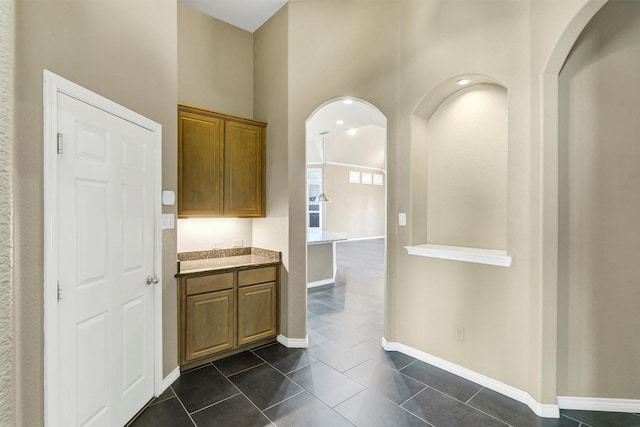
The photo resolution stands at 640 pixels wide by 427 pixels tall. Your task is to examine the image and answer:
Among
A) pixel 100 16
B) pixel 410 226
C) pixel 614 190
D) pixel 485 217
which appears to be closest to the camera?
pixel 100 16

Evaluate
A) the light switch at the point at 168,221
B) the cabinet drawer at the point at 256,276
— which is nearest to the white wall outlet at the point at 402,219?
the cabinet drawer at the point at 256,276

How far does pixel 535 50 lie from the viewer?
232 centimetres

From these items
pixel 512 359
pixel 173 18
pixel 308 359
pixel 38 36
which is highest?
pixel 173 18

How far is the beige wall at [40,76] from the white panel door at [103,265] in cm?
13

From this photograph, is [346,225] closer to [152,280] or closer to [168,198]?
[168,198]

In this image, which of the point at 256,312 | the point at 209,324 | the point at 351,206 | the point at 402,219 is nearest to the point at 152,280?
the point at 209,324

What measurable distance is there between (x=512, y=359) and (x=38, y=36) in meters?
3.74

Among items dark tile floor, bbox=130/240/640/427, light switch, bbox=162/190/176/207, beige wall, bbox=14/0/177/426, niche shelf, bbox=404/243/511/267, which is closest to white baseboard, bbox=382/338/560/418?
dark tile floor, bbox=130/240/640/427

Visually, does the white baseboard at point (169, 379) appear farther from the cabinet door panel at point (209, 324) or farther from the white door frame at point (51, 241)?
the white door frame at point (51, 241)

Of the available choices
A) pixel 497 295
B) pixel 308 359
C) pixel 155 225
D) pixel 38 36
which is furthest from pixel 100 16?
pixel 497 295

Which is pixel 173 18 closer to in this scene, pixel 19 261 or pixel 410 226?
pixel 19 261

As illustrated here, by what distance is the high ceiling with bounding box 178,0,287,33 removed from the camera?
3.39 metres

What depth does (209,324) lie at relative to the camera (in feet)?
9.85

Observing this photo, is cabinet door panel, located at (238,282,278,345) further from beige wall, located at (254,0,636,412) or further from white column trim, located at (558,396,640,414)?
white column trim, located at (558,396,640,414)
